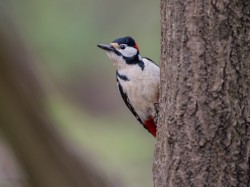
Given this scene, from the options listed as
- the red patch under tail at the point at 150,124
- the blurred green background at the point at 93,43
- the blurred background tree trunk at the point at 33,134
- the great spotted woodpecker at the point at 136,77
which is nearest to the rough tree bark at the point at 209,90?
the great spotted woodpecker at the point at 136,77

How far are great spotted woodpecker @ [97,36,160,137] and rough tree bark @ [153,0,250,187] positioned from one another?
858 mm

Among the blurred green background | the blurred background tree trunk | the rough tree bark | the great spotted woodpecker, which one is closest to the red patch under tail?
the great spotted woodpecker

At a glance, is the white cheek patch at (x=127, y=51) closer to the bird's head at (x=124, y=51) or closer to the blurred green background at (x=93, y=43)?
the bird's head at (x=124, y=51)

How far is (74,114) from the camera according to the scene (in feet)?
29.7

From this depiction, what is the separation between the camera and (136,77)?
4090 mm

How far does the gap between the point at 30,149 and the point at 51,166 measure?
159 mm

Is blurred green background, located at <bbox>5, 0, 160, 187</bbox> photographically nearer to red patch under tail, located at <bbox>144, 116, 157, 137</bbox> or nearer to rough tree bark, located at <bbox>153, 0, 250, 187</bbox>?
red patch under tail, located at <bbox>144, 116, 157, 137</bbox>

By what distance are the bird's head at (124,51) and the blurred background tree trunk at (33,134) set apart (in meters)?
0.58

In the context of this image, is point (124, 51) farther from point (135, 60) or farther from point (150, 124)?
point (150, 124)

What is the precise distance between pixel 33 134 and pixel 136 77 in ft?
2.52

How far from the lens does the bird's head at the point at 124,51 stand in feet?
13.5

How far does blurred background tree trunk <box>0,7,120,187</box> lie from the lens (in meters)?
4.37

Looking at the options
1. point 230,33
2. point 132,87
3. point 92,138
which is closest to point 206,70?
point 230,33

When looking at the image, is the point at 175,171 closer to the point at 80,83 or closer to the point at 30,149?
the point at 30,149
